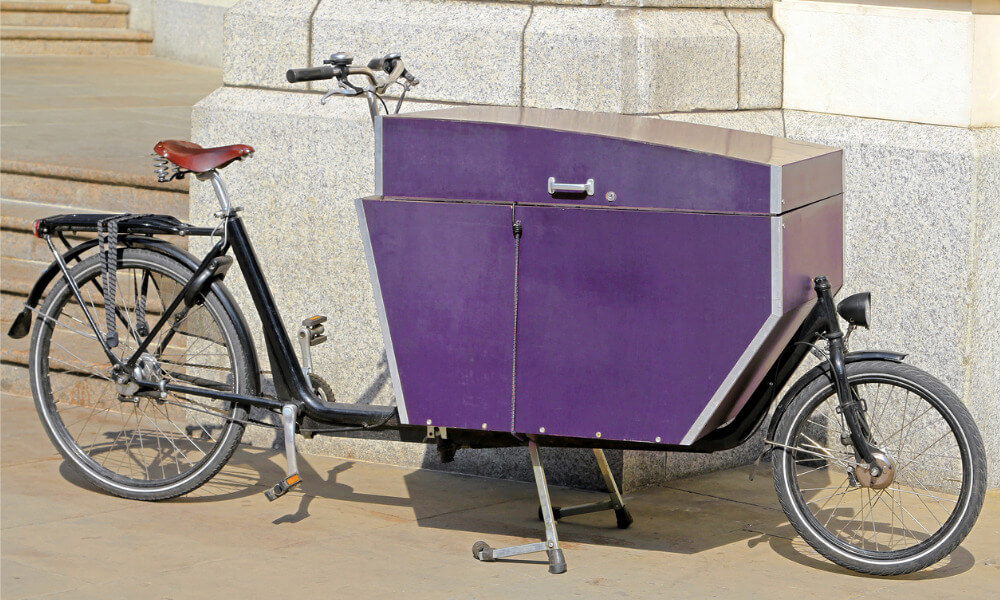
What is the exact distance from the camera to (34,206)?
754 centimetres

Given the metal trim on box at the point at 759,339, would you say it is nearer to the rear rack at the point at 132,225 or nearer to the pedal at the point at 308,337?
the pedal at the point at 308,337

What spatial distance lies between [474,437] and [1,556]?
1.55 meters

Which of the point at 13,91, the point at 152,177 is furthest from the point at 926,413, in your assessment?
the point at 13,91

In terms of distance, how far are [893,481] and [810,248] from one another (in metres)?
0.80

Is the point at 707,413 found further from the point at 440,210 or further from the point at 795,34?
the point at 795,34

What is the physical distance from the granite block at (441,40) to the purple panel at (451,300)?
1187 millimetres

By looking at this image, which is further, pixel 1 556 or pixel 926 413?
pixel 926 413

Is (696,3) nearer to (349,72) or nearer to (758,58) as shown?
(758,58)

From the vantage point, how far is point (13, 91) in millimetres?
11422

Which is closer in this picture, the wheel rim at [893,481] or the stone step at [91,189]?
the wheel rim at [893,481]

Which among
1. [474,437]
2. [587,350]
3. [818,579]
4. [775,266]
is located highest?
[775,266]

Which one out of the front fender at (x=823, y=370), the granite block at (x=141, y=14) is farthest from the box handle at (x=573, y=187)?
the granite block at (x=141, y=14)

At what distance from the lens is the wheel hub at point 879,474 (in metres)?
4.32

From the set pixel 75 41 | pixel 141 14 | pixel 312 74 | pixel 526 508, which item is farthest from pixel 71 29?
pixel 526 508
